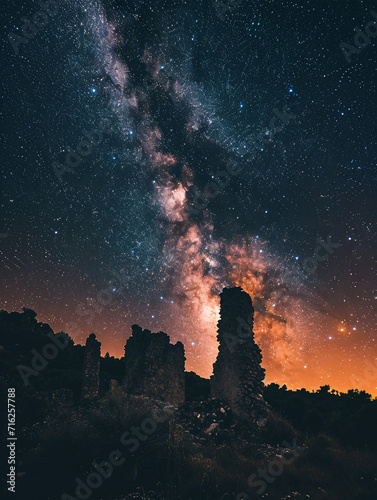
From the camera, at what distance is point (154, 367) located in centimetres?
1531

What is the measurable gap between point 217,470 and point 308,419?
12.9m

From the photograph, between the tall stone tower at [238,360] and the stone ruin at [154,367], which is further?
the stone ruin at [154,367]

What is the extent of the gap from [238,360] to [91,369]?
1072 centimetres

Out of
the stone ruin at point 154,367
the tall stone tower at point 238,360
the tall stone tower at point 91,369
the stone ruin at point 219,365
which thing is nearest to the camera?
the tall stone tower at point 238,360

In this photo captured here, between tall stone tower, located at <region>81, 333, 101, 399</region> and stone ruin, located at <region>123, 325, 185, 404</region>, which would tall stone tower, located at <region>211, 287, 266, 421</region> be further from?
tall stone tower, located at <region>81, 333, 101, 399</region>

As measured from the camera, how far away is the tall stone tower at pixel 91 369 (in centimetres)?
1666

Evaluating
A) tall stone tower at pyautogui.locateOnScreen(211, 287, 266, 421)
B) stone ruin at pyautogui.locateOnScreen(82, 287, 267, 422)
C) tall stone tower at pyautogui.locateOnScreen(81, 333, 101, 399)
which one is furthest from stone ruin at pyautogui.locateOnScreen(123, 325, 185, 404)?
tall stone tower at pyautogui.locateOnScreen(211, 287, 266, 421)

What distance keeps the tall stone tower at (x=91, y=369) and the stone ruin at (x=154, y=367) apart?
243 cm

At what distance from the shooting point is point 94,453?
556cm

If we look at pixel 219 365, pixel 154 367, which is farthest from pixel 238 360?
pixel 154 367

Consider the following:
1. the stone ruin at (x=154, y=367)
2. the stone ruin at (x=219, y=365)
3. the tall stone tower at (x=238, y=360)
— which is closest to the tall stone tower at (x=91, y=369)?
the stone ruin at (x=219, y=365)

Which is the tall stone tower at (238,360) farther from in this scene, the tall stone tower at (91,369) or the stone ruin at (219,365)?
the tall stone tower at (91,369)

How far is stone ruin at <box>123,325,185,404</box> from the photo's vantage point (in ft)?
48.9

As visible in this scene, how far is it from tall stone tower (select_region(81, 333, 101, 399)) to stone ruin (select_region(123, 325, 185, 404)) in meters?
2.43
